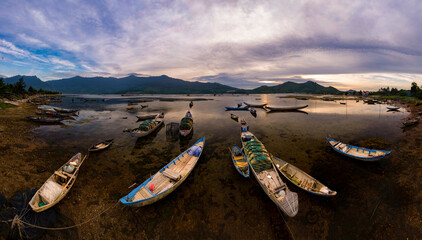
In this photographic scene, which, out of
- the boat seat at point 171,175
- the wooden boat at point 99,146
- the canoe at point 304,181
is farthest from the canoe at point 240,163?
the wooden boat at point 99,146

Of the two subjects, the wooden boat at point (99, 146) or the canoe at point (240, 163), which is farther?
the wooden boat at point (99, 146)

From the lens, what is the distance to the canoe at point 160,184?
1255cm

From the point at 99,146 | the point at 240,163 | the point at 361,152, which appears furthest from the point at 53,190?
the point at 361,152

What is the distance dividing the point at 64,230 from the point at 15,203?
463 centimetres

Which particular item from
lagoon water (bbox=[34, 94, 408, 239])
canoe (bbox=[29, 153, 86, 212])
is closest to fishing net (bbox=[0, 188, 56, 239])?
canoe (bbox=[29, 153, 86, 212])

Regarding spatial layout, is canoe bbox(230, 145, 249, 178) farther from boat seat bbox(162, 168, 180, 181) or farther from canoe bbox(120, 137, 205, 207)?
boat seat bbox(162, 168, 180, 181)

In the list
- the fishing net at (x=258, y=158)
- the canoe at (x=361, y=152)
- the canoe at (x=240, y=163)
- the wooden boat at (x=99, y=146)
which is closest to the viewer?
the fishing net at (x=258, y=158)

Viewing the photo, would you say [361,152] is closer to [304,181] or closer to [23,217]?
[304,181]

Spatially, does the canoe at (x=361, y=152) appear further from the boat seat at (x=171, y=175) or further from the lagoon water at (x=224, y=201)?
the boat seat at (x=171, y=175)

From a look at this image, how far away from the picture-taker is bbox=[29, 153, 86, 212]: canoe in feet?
38.9

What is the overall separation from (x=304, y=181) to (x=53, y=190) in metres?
25.7

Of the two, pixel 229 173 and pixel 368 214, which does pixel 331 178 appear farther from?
pixel 229 173

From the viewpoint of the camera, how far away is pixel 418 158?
68.4 feet

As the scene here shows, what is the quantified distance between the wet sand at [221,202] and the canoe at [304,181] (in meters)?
0.84
